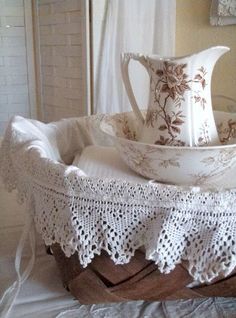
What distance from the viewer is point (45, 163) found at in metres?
0.37

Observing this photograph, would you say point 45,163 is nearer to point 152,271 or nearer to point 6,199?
point 152,271

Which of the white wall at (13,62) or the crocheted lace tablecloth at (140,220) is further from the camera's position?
the white wall at (13,62)

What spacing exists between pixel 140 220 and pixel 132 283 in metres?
0.07

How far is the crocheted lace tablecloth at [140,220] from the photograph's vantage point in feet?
1.02

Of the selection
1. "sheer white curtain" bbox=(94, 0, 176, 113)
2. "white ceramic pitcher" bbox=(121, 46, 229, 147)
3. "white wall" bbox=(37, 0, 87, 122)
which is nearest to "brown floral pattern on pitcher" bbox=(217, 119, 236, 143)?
"white ceramic pitcher" bbox=(121, 46, 229, 147)

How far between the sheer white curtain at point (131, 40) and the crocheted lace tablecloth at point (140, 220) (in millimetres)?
967

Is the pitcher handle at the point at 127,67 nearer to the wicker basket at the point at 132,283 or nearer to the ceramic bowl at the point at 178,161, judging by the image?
the ceramic bowl at the point at 178,161

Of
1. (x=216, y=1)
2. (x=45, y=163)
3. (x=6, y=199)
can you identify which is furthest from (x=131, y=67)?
(x=45, y=163)

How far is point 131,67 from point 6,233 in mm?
876

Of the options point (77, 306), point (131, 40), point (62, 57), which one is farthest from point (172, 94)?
point (62, 57)

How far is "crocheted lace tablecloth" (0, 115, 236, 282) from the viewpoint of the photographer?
310 mm

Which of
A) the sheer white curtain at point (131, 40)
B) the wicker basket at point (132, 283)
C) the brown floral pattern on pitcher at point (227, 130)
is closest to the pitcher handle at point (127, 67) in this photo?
the brown floral pattern on pitcher at point (227, 130)

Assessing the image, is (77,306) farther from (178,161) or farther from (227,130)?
(227,130)

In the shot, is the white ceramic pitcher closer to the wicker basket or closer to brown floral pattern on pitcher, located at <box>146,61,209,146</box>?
brown floral pattern on pitcher, located at <box>146,61,209,146</box>
